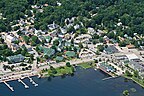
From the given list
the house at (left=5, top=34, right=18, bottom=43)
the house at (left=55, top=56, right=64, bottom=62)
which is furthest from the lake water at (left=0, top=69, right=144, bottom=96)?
the house at (left=5, top=34, right=18, bottom=43)

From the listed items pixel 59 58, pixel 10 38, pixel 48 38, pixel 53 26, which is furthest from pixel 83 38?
pixel 10 38

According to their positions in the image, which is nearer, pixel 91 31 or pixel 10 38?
pixel 10 38

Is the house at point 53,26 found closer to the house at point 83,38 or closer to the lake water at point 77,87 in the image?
→ the house at point 83,38

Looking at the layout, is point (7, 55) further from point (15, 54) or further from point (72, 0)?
point (72, 0)

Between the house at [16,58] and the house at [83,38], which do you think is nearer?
the house at [16,58]

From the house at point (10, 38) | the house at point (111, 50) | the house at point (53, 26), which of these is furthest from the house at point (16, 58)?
the house at point (53, 26)

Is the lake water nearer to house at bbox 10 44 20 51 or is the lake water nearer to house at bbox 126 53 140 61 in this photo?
house at bbox 126 53 140 61

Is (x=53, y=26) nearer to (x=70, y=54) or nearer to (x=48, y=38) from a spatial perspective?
(x=48, y=38)

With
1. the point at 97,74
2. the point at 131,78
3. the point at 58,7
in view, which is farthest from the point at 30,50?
the point at 58,7

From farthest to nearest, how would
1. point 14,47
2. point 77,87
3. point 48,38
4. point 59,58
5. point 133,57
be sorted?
point 48,38
point 14,47
point 133,57
point 59,58
point 77,87
